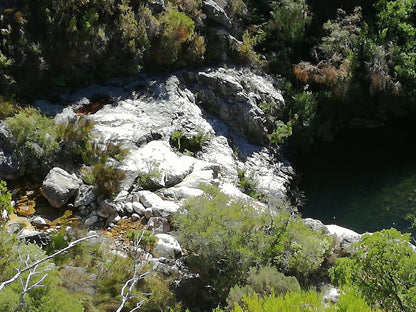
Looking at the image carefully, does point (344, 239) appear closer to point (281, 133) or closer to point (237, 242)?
point (237, 242)

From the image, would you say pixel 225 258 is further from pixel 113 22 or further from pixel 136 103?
pixel 113 22

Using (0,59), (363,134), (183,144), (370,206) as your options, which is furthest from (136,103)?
(363,134)

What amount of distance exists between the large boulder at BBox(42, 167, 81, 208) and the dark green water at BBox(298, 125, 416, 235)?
20.7 ft

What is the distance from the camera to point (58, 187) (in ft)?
25.6

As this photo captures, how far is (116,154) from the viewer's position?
9188 mm

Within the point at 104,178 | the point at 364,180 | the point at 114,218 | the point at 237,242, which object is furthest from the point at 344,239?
the point at 364,180

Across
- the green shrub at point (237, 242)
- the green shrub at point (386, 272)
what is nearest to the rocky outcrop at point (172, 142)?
the green shrub at point (237, 242)

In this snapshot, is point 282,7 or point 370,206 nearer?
point 370,206

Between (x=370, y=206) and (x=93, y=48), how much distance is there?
29.0 ft

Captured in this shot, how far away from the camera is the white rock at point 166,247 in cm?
691

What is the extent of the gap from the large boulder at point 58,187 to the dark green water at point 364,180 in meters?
6.32

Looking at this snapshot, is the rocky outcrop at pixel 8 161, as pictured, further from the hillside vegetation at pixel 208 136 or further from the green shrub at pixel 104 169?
the green shrub at pixel 104 169

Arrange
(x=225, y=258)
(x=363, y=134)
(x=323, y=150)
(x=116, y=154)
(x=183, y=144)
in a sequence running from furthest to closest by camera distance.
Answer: (x=363, y=134) < (x=323, y=150) < (x=183, y=144) < (x=116, y=154) < (x=225, y=258)

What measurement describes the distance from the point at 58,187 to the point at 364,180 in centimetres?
947
